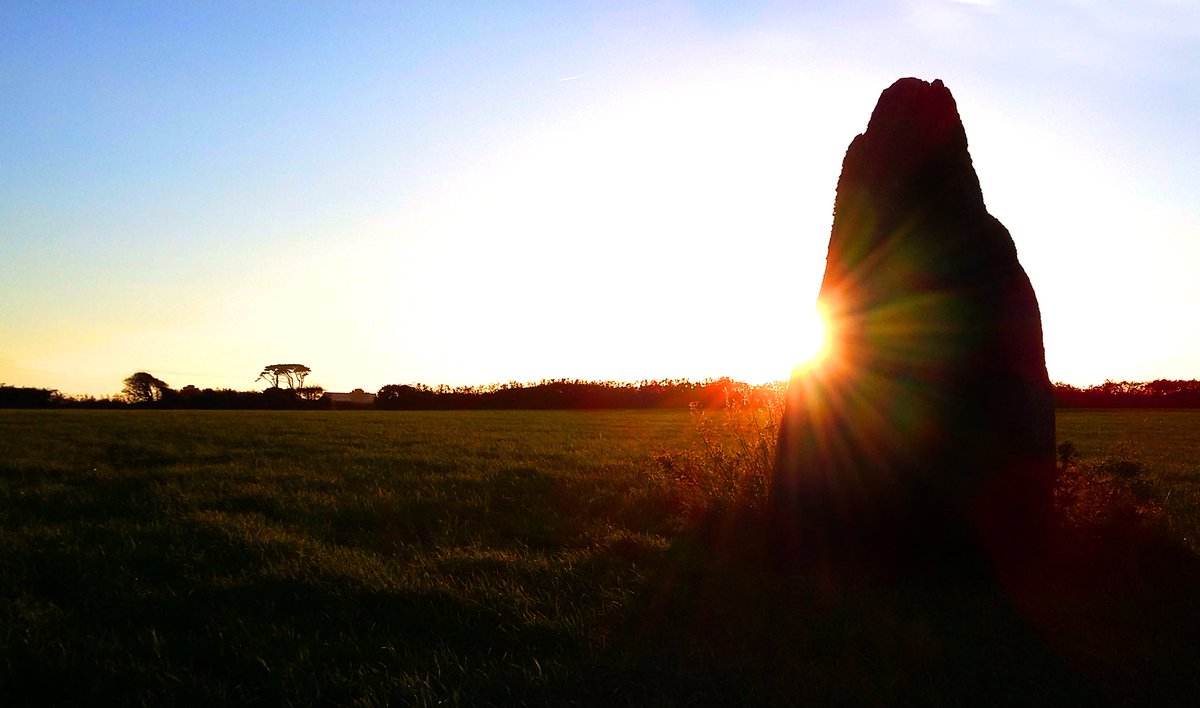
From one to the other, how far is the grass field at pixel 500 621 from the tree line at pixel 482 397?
86.6ft

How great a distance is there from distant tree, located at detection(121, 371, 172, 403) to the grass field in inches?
2436

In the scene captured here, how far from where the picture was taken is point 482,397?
5375 centimetres

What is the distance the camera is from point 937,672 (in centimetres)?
379

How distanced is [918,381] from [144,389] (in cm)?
7731

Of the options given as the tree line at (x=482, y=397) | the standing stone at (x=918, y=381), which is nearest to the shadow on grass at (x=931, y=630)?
the standing stone at (x=918, y=381)

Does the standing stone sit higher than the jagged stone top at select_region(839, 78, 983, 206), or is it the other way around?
the jagged stone top at select_region(839, 78, 983, 206)

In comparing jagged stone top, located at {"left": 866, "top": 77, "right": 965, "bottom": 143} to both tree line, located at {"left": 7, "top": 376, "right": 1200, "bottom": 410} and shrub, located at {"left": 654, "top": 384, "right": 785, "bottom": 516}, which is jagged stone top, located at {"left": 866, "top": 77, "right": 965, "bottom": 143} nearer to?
shrub, located at {"left": 654, "top": 384, "right": 785, "bottom": 516}

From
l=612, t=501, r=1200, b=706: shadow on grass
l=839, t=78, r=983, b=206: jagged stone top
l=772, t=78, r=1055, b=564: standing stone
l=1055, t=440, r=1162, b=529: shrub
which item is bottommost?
l=612, t=501, r=1200, b=706: shadow on grass

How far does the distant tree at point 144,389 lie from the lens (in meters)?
61.5

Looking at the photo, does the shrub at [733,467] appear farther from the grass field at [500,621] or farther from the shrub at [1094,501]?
the shrub at [1094,501]

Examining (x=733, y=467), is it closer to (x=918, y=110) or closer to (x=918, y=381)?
(x=918, y=381)

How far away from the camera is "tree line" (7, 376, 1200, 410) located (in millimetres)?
42156

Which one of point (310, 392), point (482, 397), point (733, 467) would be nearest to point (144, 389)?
point (310, 392)

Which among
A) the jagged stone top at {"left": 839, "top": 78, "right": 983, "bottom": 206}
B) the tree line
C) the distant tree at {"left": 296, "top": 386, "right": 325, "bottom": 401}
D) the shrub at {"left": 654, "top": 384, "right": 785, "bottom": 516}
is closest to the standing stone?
the jagged stone top at {"left": 839, "top": 78, "right": 983, "bottom": 206}
